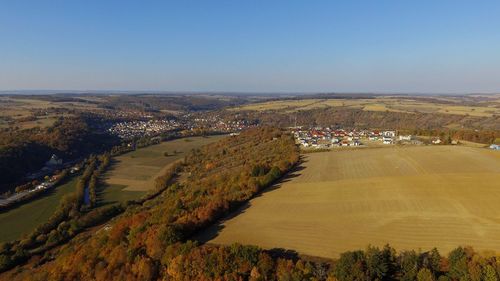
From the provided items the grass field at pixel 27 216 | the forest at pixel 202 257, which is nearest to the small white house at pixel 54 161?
the grass field at pixel 27 216

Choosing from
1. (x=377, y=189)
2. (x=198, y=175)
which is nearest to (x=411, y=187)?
(x=377, y=189)

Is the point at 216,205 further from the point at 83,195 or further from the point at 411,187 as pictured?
the point at 83,195

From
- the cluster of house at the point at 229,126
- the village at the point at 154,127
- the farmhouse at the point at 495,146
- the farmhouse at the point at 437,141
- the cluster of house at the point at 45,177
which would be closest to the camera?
the cluster of house at the point at 45,177

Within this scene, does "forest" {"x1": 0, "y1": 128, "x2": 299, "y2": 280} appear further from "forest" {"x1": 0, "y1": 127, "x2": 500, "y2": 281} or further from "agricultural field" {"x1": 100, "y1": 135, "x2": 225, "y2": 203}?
"agricultural field" {"x1": 100, "y1": 135, "x2": 225, "y2": 203}

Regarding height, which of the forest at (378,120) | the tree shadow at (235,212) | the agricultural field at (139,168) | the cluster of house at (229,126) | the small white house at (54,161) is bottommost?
the small white house at (54,161)

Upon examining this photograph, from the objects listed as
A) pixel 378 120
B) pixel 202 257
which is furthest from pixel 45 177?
pixel 378 120

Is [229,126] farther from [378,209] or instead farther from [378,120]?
[378,209]

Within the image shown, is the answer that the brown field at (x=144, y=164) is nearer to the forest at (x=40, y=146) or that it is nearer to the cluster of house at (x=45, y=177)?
the cluster of house at (x=45, y=177)
